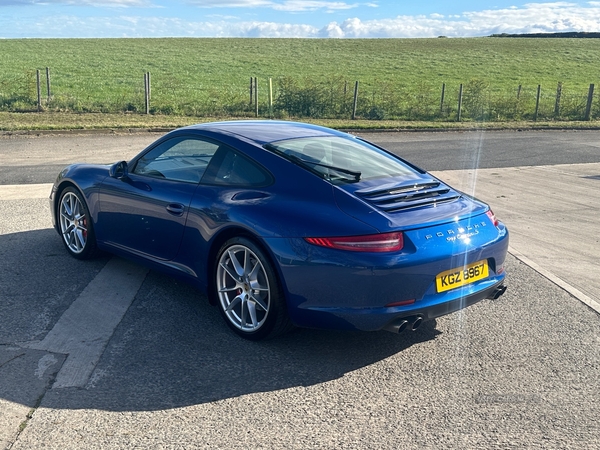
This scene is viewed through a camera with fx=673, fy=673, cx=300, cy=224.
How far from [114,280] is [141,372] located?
1901 millimetres

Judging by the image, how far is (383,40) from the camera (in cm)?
7731

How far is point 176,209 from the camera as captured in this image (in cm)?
499

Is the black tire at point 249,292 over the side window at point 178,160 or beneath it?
beneath

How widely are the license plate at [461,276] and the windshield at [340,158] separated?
0.91 meters

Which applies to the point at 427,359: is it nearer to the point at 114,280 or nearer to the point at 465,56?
the point at 114,280

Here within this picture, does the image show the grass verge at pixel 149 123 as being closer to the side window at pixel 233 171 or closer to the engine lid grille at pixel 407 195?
the side window at pixel 233 171

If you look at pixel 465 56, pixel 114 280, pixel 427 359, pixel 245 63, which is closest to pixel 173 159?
pixel 114 280

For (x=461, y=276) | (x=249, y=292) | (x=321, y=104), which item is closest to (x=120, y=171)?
(x=249, y=292)

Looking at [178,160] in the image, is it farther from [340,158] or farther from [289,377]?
[289,377]

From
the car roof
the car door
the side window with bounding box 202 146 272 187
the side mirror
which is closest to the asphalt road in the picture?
the car door

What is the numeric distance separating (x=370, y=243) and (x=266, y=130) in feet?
5.48

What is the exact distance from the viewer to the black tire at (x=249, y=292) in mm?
4312

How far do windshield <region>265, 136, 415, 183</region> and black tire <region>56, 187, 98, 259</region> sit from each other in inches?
86.8

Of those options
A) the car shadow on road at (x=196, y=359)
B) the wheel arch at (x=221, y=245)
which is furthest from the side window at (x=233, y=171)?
the car shadow on road at (x=196, y=359)
